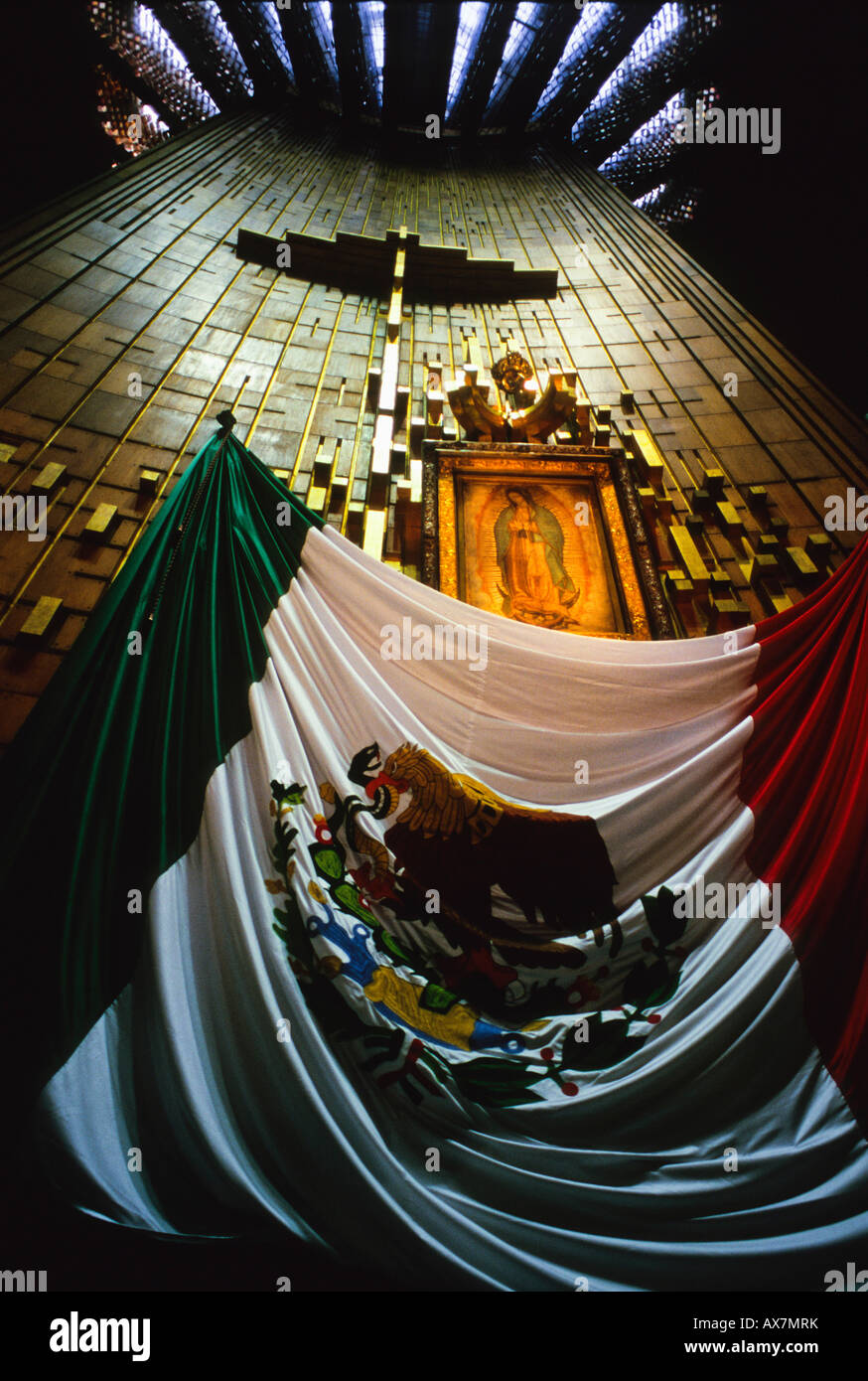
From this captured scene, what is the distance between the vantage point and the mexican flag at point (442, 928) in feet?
3.79

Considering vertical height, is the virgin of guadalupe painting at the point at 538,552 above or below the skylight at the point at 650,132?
below

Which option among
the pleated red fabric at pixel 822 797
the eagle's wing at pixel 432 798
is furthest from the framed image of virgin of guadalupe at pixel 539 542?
the eagle's wing at pixel 432 798

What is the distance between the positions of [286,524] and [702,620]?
5.78ft

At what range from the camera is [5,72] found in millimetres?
3799

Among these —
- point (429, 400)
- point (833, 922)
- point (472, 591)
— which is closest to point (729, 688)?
point (833, 922)

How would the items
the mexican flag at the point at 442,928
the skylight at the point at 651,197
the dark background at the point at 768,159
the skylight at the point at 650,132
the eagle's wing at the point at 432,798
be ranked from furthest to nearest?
the skylight at the point at 651,197 < the skylight at the point at 650,132 < the dark background at the point at 768,159 < the eagle's wing at the point at 432,798 < the mexican flag at the point at 442,928

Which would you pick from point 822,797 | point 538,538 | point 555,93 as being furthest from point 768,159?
point 822,797

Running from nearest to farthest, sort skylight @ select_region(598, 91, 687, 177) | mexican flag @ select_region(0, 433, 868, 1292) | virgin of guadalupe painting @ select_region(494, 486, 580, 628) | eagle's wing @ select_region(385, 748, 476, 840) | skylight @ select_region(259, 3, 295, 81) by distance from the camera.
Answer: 1. mexican flag @ select_region(0, 433, 868, 1292)
2. eagle's wing @ select_region(385, 748, 476, 840)
3. virgin of guadalupe painting @ select_region(494, 486, 580, 628)
4. skylight @ select_region(259, 3, 295, 81)
5. skylight @ select_region(598, 91, 687, 177)

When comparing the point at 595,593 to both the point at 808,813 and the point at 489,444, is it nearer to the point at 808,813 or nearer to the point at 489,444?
the point at 489,444

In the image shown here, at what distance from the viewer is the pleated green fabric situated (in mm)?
1294

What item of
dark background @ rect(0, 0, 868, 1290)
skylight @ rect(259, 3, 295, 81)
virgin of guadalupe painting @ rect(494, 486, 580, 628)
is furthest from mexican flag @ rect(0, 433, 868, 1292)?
skylight @ rect(259, 3, 295, 81)

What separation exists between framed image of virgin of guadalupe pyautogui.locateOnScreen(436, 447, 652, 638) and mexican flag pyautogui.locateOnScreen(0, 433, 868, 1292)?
0.38m

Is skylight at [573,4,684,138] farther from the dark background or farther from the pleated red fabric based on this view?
the pleated red fabric

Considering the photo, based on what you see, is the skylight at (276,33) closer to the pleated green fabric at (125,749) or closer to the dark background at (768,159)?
the dark background at (768,159)
